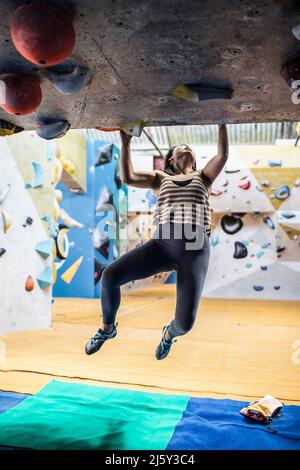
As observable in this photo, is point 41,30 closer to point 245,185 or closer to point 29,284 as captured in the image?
point 29,284

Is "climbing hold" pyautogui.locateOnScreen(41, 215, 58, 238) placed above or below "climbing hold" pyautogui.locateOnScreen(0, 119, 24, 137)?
above

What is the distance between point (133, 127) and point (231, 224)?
729cm

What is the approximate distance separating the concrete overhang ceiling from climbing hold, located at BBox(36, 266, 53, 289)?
2.92m

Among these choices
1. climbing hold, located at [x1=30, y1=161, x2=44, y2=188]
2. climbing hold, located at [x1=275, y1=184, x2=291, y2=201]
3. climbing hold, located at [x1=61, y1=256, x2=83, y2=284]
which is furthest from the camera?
climbing hold, located at [x1=275, y1=184, x2=291, y2=201]

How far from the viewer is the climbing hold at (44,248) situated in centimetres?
461

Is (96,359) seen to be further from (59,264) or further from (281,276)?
(281,276)

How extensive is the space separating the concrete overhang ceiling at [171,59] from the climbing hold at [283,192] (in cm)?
693

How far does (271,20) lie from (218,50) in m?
0.22

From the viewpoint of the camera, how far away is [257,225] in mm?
8898

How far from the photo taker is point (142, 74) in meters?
1.54

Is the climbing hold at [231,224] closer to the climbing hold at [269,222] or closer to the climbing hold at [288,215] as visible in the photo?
the climbing hold at [269,222]

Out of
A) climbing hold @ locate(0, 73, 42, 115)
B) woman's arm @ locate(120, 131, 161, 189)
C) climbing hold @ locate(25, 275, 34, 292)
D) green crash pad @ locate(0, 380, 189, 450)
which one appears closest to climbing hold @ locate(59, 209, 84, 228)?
climbing hold @ locate(25, 275, 34, 292)

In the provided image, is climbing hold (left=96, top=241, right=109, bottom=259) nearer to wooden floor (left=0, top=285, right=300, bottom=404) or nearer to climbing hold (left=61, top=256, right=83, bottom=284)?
climbing hold (left=61, top=256, right=83, bottom=284)

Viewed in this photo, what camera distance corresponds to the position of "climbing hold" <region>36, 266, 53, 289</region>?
15.3ft
